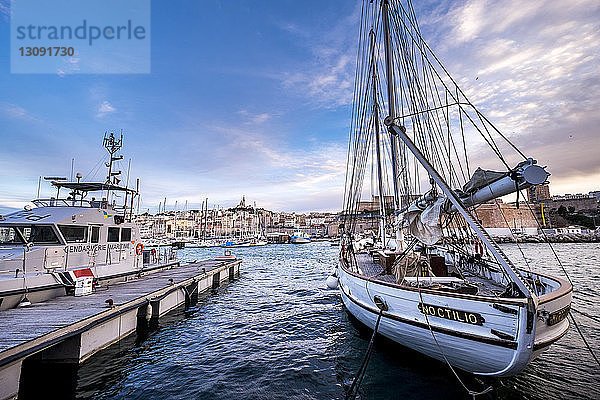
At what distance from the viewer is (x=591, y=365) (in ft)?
28.3

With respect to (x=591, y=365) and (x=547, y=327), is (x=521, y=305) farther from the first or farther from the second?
(x=591, y=365)

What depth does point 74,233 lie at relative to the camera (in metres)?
13.6

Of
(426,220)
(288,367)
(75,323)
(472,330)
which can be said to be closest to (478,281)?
(426,220)

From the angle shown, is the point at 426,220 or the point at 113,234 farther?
the point at 113,234

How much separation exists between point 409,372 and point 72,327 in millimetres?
9680

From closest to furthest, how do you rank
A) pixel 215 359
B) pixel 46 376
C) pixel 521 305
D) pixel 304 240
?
pixel 521 305 < pixel 46 376 < pixel 215 359 < pixel 304 240

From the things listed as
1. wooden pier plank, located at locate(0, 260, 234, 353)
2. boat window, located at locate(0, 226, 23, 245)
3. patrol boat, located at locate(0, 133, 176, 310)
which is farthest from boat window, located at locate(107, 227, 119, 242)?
boat window, located at locate(0, 226, 23, 245)

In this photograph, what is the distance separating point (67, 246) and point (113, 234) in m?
2.90

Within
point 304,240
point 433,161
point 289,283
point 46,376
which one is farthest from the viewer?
point 304,240

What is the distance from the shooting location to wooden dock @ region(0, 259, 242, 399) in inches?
268

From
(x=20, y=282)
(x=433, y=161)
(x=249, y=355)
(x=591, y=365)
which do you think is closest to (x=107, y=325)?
(x=20, y=282)

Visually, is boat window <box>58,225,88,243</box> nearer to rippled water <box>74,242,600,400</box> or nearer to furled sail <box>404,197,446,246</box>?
rippled water <box>74,242,600,400</box>

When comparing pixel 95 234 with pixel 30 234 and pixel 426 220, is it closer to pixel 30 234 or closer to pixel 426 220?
pixel 30 234

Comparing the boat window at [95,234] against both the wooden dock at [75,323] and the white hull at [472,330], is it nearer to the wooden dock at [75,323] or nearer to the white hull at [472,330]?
the wooden dock at [75,323]
